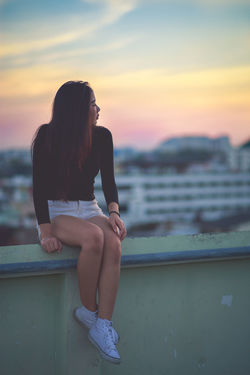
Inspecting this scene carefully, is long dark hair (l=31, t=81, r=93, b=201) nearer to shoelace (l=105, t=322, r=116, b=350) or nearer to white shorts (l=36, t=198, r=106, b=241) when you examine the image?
white shorts (l=36, t=198, r=106, b=241)

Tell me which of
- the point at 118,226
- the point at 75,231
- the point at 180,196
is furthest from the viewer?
the point at 180,196

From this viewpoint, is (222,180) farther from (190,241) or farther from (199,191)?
(190,241)

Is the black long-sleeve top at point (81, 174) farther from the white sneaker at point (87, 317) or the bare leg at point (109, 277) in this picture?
the white sneaker at point (87, 317)

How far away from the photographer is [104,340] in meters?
1.85

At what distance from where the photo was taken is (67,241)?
6.49 ft

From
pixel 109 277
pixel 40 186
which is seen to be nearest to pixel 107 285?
pixel 109 277

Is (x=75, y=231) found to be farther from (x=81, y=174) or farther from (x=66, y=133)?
(x=66, y=133)

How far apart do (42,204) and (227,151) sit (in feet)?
334

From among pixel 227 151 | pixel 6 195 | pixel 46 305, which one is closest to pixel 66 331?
pixel 46 305

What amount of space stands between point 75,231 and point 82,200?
265 millimetres

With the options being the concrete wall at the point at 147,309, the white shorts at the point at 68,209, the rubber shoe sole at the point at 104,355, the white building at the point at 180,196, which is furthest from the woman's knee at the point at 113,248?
the white building at the point at 180,196

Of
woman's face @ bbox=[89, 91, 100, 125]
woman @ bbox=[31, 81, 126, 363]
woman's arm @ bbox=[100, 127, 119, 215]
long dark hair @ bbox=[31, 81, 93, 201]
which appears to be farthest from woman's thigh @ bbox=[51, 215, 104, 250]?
woman's face @ bbox=[89, 91, 100, 125]

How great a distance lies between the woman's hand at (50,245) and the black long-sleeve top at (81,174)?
125 mm

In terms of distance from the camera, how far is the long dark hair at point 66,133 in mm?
2127
